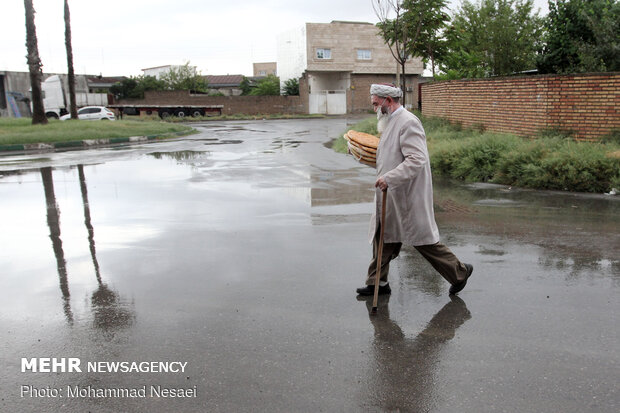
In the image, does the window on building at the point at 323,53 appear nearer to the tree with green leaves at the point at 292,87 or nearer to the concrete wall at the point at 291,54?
the concrete wall at the point at 291,54

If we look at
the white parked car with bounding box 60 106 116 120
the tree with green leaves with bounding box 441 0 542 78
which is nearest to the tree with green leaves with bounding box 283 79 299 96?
the white parked car with bounding box 60 106 116 120

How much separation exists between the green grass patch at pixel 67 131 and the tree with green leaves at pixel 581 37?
17.3m

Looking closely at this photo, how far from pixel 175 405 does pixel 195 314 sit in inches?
52.6

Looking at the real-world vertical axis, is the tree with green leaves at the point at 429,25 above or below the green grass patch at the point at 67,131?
above

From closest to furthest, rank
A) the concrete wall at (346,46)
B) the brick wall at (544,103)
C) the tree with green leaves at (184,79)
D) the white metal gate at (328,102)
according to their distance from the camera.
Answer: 1. the brick wall at (544,103)
2. the concrete wall at (346,46)
3. the white metal gate at (328,102)
4. the tree with green leaves at (184,79)

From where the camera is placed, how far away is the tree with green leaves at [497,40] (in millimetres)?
23344

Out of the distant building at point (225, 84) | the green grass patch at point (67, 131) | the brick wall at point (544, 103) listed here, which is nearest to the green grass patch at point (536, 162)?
the brick wall at point (544, 103)

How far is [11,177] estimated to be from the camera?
41.9 feet

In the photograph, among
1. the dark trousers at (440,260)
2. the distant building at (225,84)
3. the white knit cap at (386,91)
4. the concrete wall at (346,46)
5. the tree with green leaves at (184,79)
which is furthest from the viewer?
the distant building at (225,84)

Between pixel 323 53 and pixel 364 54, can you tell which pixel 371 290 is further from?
pixel 364 54

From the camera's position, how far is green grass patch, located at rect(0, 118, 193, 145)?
21.5 metres

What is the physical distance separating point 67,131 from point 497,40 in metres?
18.6

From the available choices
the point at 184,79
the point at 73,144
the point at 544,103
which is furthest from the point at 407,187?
the point at 184,79
